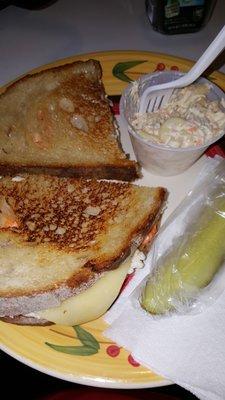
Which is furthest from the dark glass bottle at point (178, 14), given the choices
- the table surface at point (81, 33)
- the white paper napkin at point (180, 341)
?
the white paper napkin at point (180, 341)

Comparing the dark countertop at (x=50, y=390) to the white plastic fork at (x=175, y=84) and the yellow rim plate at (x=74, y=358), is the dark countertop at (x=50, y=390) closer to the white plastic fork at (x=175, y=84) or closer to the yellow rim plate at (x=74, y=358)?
the yellow rim plate at (x=74, y=358)

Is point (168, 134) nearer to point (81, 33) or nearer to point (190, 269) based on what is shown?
point (190, 269)

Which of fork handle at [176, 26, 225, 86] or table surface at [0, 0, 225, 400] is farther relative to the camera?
table surface at [0, 0, 225, 400]

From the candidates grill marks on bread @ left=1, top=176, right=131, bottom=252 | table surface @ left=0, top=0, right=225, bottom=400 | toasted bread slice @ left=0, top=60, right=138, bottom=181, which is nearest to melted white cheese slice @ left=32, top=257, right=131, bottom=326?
grill marks on bread @ left=1, top=176, right=131, bottom=252

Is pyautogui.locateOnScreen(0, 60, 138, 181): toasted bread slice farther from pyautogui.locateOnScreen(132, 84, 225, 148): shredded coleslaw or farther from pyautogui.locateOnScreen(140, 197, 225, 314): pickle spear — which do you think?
pyautogui.locateOnScreen(140, 197, 225, 314): pickle spear

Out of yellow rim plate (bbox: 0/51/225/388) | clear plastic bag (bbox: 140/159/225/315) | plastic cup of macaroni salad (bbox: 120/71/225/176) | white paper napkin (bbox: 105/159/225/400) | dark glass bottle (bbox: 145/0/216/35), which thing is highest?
dark glass bottle (bbox: 145/0/216/35)

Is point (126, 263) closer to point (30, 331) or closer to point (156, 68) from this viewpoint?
point (30, 331)
